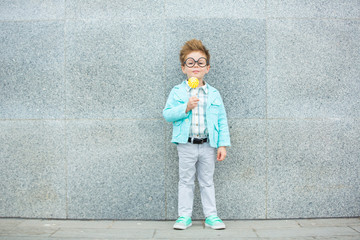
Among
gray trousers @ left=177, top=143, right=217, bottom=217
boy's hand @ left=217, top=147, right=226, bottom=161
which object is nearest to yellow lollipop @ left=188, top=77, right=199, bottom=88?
gray trousers @ left=177, top=143, right=217, bottom=217

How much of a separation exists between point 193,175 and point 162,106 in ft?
3.14

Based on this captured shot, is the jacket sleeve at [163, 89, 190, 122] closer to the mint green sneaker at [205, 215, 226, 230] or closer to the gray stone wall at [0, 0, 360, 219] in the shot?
the gray stone wall at [0, 0, 360, 219]

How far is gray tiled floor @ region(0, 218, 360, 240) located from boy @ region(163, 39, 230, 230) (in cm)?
18

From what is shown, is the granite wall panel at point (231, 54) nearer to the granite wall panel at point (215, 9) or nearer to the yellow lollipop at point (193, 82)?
the granite wall panel at point (215, 9)

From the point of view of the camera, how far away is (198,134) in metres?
3.36

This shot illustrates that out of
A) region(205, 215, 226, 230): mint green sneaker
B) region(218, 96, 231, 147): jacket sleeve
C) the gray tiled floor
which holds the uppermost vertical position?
region(218, 96, 231, 147): jacket sleeve

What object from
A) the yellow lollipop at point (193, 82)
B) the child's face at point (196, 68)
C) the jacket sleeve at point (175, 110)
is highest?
the child's face at point (196, 68)

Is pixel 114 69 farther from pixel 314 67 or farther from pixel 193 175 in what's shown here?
pixel 314 67

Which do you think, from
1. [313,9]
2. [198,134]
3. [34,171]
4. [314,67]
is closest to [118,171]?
[34,171]

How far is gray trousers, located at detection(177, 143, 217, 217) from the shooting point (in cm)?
338

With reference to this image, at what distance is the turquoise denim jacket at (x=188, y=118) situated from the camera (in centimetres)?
328

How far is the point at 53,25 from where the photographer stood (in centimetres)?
385

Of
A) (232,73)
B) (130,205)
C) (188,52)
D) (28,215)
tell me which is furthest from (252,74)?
(28,215)

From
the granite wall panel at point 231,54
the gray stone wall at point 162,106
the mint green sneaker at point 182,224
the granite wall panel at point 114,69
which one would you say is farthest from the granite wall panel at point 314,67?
the mint green sneaker at point 182,224
